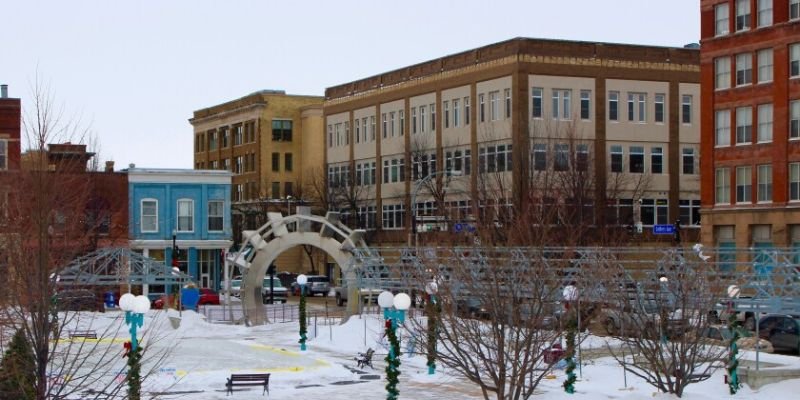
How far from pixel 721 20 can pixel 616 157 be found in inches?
525

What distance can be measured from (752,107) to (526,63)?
15249 mm

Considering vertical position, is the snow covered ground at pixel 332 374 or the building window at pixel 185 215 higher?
the building window at pixel 185 215

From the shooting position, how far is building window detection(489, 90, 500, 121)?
7839cm

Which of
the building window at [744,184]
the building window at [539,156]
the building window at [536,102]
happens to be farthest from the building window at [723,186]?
the building window at [536,102]

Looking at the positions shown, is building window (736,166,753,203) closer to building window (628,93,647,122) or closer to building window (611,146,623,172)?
building window (611,146,623,172)

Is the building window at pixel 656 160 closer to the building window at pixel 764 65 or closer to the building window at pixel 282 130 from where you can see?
the building window at pixel 764 65

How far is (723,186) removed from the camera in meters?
68.5

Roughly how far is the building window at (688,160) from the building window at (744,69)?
15065 millimetres

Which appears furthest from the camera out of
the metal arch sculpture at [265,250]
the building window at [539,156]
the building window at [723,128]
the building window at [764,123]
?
the building window at [539,156]

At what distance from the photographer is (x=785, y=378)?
3462 cm

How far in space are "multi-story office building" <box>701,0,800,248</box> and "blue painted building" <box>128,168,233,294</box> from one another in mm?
29559

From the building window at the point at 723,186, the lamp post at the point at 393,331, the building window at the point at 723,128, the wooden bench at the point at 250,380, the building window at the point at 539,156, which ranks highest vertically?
the building window at the point at 723,128

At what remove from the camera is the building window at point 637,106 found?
79750mm

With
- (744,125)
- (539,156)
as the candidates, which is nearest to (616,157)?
(539,156)
